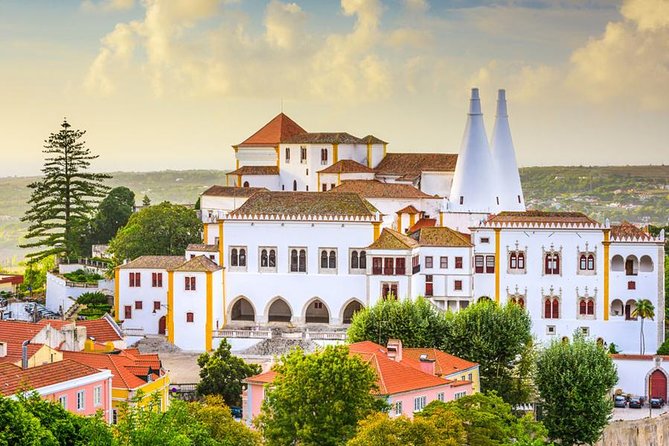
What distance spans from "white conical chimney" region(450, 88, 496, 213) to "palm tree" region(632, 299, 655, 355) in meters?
9.52

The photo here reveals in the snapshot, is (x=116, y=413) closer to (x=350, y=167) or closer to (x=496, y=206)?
(x=496, y=206)

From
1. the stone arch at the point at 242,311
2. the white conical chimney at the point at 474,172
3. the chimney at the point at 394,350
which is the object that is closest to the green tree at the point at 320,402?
the chimney at the point at 394,350

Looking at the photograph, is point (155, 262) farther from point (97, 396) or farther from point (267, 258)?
point (97, 396)

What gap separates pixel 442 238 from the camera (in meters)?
66.4

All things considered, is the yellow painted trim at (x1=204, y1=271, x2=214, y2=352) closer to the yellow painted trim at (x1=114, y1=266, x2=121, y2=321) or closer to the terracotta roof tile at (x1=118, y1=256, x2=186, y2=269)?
the terracotta roof tile at (x1=118, y1=256, x2=186, y2=269)

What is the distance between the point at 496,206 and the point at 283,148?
1533 centimetres

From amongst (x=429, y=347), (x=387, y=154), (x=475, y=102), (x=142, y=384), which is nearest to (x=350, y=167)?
(x=387, y=154)

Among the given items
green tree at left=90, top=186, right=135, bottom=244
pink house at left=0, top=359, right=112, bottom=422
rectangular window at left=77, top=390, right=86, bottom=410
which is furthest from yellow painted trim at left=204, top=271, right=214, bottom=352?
rectangular window at left=77, top=390, right=86, bottom=410

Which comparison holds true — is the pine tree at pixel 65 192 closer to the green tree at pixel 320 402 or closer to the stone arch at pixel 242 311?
the stone arch at pixel 242 311

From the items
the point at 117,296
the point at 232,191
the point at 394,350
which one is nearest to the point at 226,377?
the point at 394,350

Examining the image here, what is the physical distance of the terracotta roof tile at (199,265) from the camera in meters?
65.6

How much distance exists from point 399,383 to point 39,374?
12583 mm

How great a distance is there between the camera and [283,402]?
147ft

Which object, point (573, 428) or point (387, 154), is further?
point (387, 154)
